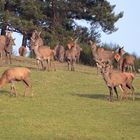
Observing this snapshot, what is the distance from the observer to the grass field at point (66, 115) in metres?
16.6

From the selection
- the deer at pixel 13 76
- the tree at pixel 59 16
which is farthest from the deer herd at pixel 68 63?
the tree at pixel 59 16

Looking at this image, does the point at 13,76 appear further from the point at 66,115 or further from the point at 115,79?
the point at 66,115

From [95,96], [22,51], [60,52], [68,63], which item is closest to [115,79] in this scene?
[95,96]

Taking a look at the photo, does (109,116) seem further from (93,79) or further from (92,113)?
(93,79)

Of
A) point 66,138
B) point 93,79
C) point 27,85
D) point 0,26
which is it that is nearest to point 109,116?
point 66,138

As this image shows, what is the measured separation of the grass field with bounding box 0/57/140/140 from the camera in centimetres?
1659

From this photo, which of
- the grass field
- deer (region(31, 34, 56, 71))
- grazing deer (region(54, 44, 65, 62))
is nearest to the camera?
the grass field

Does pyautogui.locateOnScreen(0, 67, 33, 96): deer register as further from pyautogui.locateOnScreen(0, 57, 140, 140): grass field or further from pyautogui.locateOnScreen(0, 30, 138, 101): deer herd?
pyautogui.locateOnScreen(0, 57, 140, 140): grass field

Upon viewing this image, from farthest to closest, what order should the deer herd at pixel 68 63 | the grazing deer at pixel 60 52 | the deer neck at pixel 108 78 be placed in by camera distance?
the grazing deer at pixel 60 52 < the deer neck at pixel 108 78 < the deer herd at pixel 68 63

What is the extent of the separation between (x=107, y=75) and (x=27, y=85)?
3.49m

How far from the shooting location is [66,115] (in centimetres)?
1977

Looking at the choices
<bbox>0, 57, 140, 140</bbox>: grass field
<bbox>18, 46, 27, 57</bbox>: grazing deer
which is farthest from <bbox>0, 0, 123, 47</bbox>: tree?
<bbox>0, 57, 140, 140</bbox>: grass field

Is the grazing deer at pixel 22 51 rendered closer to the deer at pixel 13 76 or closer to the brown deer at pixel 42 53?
the brown deer at pixel 42 53

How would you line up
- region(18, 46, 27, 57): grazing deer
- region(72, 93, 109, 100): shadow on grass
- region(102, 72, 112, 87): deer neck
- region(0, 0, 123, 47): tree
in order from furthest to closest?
region(0, 0, 123, 47): tree, region(18, 46, 27, 57): grazing deer, region(72, 93, 109, 100): shadow on grass, region(102, 72, 112, 87): deer neck
